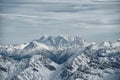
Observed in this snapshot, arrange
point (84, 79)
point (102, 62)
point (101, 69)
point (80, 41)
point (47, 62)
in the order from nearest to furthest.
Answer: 1. point (84, 79)
2. point (101, 69)
3. point (102, 62)
4. point (47, 62)
5. point (80, 41)

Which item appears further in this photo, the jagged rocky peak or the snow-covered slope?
the jagged rocky peak

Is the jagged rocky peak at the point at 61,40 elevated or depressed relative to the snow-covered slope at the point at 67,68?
depressed

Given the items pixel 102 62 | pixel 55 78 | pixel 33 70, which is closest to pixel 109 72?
pixel 102 62

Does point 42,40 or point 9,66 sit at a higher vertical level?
point 9,66

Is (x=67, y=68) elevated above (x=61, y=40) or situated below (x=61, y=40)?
above

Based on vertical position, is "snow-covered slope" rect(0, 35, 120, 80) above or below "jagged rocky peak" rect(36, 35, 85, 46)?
above

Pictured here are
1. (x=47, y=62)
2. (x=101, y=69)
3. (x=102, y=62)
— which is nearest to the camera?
(x=101, y=69)

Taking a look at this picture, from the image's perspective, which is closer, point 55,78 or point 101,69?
point 101,69

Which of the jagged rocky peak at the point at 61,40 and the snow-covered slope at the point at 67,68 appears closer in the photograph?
the snow-covered slope at the point at 67,68

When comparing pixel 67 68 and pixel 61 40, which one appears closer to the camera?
pixel 67 68

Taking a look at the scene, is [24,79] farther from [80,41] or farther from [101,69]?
[80,41]

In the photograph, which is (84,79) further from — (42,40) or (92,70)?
(42,40)
